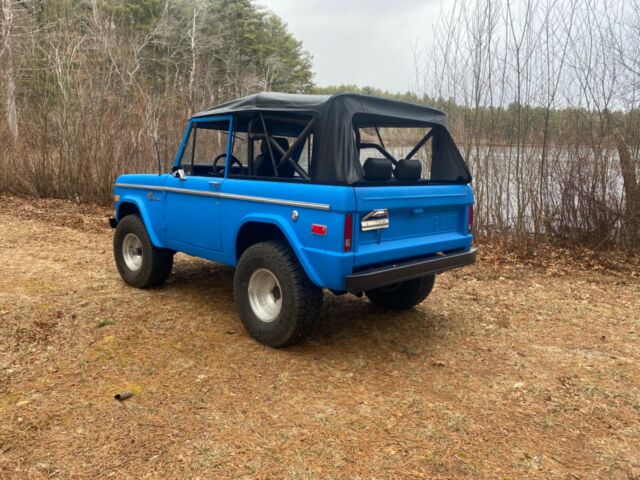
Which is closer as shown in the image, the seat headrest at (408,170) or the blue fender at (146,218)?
the seat headrest at (408,170)

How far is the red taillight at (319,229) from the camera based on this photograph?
3.17 metres

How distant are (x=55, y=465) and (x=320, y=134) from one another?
2.55m

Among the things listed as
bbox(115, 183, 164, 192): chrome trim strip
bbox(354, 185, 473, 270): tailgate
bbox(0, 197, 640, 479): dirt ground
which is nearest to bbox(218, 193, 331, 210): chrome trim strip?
bbox(354, 185, 473, 270): tailgate

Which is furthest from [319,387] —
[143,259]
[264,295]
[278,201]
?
[143,259]

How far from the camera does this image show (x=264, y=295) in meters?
3.85

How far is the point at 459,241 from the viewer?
13.4ft

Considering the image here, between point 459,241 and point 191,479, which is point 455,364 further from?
point 191,479

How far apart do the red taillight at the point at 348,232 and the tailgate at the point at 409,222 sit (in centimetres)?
5

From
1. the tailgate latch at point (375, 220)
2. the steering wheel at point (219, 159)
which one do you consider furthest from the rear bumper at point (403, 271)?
the steering wheel at point (219, 159)

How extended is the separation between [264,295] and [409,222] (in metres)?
1.32

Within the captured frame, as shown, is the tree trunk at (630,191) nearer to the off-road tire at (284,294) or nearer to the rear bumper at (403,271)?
the rear bumper at (403,271)

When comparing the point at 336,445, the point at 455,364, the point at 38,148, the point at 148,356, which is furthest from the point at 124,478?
the point at 38,148

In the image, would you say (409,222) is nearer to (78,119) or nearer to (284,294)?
(284,294)

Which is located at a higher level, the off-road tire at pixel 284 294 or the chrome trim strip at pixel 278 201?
the chrome trim strip at pixel 278 201
